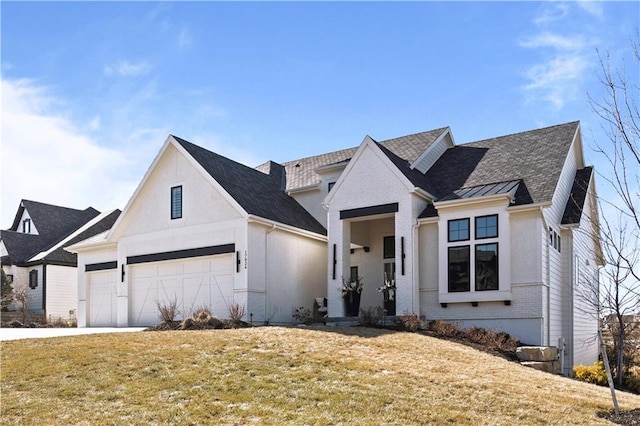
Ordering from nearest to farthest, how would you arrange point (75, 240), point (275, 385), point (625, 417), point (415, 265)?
point (625, 417), point (275, 385), point (415, 265), point (75, 240)

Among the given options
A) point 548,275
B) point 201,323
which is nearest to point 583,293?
point 548,275

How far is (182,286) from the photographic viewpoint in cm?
2330

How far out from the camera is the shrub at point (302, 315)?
2241cm

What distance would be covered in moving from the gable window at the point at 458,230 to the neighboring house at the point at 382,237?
1.8 inches

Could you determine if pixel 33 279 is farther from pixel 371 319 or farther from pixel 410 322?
pixel 410 322

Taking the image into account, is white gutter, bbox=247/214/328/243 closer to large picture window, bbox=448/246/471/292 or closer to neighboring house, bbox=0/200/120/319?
large picture window, bbox=448/246/471/292

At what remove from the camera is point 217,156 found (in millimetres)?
24984

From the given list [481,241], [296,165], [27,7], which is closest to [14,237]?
[296,165]

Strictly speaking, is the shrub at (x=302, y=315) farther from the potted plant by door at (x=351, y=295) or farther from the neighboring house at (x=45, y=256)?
the neighboring house at (x=45, y=256)

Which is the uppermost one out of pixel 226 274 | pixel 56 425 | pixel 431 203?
pixel 431 203

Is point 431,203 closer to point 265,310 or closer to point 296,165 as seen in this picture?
point 265,310

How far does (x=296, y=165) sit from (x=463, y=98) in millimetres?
15079

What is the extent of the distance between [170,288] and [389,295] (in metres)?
8.69

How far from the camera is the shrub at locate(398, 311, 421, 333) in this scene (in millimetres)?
17984
